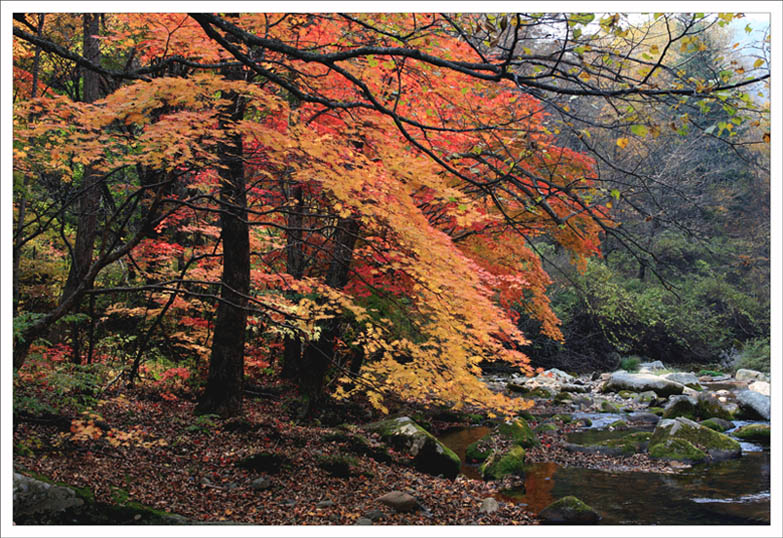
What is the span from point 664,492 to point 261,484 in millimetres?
4366

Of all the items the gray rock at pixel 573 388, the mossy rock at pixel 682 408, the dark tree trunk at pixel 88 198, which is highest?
the dark tree trunk at pixel 88 198

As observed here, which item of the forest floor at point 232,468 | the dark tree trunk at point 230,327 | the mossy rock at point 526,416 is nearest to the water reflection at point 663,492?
the forest floor at point 232,468

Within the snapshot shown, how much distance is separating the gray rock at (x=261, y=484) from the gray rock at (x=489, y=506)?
2.01 metres

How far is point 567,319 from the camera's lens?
56.6 ft

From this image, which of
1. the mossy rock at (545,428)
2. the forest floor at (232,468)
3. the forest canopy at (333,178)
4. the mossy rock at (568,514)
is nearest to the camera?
the forest canopy at (333,178)

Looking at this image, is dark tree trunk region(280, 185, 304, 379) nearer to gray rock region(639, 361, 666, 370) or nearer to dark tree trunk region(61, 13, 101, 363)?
dark tree trunk region(61, 13, 101, 363)

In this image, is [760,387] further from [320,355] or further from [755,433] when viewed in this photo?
[320,355]

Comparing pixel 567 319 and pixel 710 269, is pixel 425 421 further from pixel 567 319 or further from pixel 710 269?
pixel 710 269

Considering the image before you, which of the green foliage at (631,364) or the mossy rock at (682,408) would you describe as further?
the green foliage at (631,364)

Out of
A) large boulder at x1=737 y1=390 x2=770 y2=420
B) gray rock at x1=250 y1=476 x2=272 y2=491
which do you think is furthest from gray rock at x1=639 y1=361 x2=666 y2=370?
gray rock at x1=250 y1=476 x2=272 y2=491

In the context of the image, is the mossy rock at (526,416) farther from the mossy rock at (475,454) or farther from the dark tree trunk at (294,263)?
the dark tree trunk at (294,263)

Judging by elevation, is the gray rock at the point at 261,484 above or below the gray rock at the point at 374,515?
above

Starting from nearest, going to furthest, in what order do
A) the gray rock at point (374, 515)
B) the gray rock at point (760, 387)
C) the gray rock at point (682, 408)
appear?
the gray rock at point (374, 515)
the gray rock at point (682, 408)
the gray rock at point (760, 387)

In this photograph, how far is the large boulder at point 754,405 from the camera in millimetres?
9664
